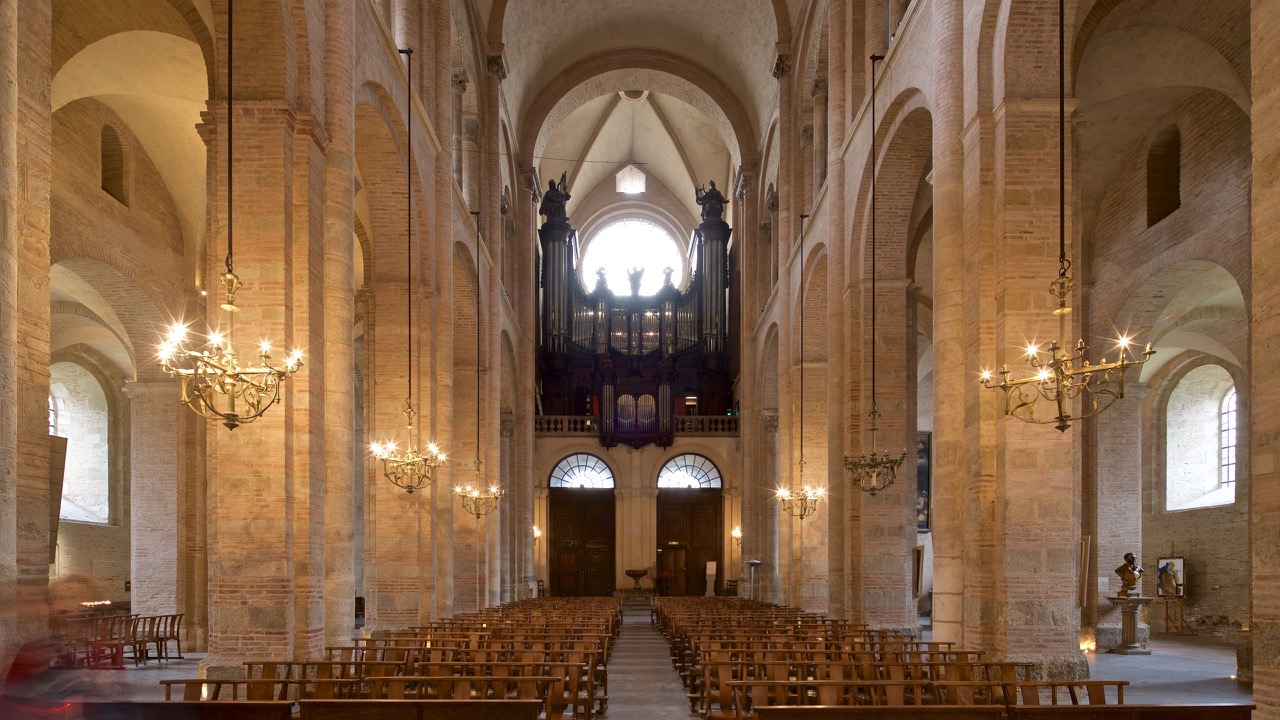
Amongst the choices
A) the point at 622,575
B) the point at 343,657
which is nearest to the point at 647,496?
the point at 622,575

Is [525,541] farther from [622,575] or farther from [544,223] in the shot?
[544,223]

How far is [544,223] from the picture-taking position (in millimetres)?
38656

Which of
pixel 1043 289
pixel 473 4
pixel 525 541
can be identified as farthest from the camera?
pixel 525 541

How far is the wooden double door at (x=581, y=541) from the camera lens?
36625 millimetres

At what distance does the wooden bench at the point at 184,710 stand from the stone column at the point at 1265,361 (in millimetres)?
6204

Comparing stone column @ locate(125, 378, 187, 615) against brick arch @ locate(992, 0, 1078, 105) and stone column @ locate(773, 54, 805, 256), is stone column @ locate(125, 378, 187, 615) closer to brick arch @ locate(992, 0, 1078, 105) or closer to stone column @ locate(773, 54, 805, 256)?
stone column @ locate(773, 54, 805, 256)

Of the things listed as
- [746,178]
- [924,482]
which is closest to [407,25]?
[746,178]

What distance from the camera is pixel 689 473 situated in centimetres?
3703

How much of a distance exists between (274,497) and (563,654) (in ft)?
11.7

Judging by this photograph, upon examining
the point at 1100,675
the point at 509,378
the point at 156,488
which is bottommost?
the point at 1100,675

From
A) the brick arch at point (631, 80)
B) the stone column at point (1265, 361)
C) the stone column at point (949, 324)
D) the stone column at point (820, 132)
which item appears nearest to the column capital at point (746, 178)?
the brick arch at point (631, 80)

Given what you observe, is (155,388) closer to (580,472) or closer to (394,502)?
(394,502)

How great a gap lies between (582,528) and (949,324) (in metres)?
25.4

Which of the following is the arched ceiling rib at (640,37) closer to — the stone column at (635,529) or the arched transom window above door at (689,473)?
the arched transom window above door at (689,473)
